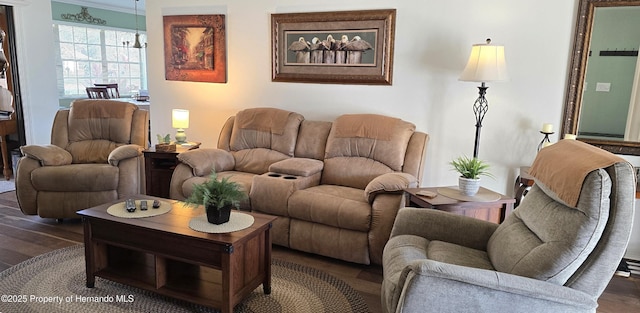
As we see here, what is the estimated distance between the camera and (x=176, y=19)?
14.7 ft

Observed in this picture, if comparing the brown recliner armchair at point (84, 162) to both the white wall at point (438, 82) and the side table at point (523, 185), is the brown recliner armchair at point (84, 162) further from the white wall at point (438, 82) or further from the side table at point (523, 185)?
the side table at point (523, 185)

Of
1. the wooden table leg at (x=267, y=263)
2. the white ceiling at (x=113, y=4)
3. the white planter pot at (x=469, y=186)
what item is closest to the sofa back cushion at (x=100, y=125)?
the wooden table leg at (x=267, y=263)

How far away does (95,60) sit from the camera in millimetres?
7832

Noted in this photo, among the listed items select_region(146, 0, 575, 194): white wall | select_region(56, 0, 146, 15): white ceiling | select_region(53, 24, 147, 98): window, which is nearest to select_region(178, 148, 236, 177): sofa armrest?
select_region(146, 0, 575, 194): white wall

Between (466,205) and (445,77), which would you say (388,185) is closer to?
(466,205)

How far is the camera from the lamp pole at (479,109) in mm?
3188

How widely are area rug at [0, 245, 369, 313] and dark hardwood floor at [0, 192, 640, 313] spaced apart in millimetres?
109

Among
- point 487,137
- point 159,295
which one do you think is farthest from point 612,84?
point 159,295

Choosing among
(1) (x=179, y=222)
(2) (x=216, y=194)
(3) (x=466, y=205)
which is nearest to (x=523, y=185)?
(3) (x=466, y=205)

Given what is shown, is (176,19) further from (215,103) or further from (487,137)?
(487,137)

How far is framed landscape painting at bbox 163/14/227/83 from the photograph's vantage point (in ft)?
14.2

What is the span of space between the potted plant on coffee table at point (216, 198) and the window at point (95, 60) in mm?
6454

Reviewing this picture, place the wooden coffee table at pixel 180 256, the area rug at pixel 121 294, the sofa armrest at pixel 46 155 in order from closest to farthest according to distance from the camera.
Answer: the wooden coffee table at pixel 180 256 → the area rug at pixel 121 294 → the sofa armrest at pixel 46 155

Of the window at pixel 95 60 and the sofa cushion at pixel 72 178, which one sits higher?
the window at pixel 95 60
